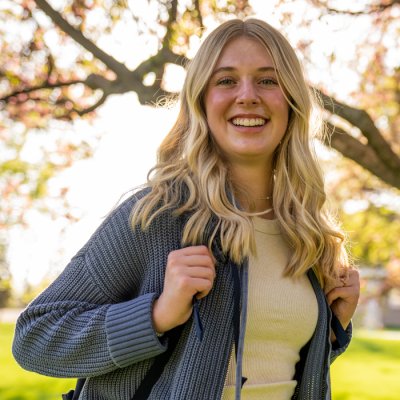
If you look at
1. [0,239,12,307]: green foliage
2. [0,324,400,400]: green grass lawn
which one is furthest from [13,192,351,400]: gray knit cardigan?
[0,239,12,307]: green foliage

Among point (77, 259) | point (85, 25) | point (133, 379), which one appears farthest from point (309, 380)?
point (85, 25)

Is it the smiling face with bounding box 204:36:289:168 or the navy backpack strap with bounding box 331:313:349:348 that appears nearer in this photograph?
the smiling face with bounding box 204:36:289:168

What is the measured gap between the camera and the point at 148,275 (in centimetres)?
240

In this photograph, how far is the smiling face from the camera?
263 cm

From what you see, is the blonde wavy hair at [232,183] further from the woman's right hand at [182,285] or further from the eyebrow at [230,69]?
the woman's right hand at [182,285]

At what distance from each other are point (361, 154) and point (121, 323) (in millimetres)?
2742

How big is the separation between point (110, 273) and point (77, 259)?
123 mm

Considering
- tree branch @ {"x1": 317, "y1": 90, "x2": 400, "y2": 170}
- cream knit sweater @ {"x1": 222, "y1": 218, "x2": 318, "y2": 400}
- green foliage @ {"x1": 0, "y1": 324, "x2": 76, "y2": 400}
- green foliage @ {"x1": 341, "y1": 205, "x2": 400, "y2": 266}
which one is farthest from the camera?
green foliage @ {"x1": 341, "y1": 205, "x2": 400, "y2": 266}

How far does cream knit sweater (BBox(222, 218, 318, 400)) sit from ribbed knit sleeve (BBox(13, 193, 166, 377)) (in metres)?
0.33

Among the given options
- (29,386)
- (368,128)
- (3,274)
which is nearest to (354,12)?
(368,128)

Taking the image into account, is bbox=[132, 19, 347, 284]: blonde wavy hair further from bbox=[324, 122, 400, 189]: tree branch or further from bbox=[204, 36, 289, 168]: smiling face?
bbox=[324, 122, 400, 189]: tree branch

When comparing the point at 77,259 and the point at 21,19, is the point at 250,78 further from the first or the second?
the point at 21,19

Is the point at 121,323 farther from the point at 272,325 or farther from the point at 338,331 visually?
the point at 338,331

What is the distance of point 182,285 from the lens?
88.0 inches
